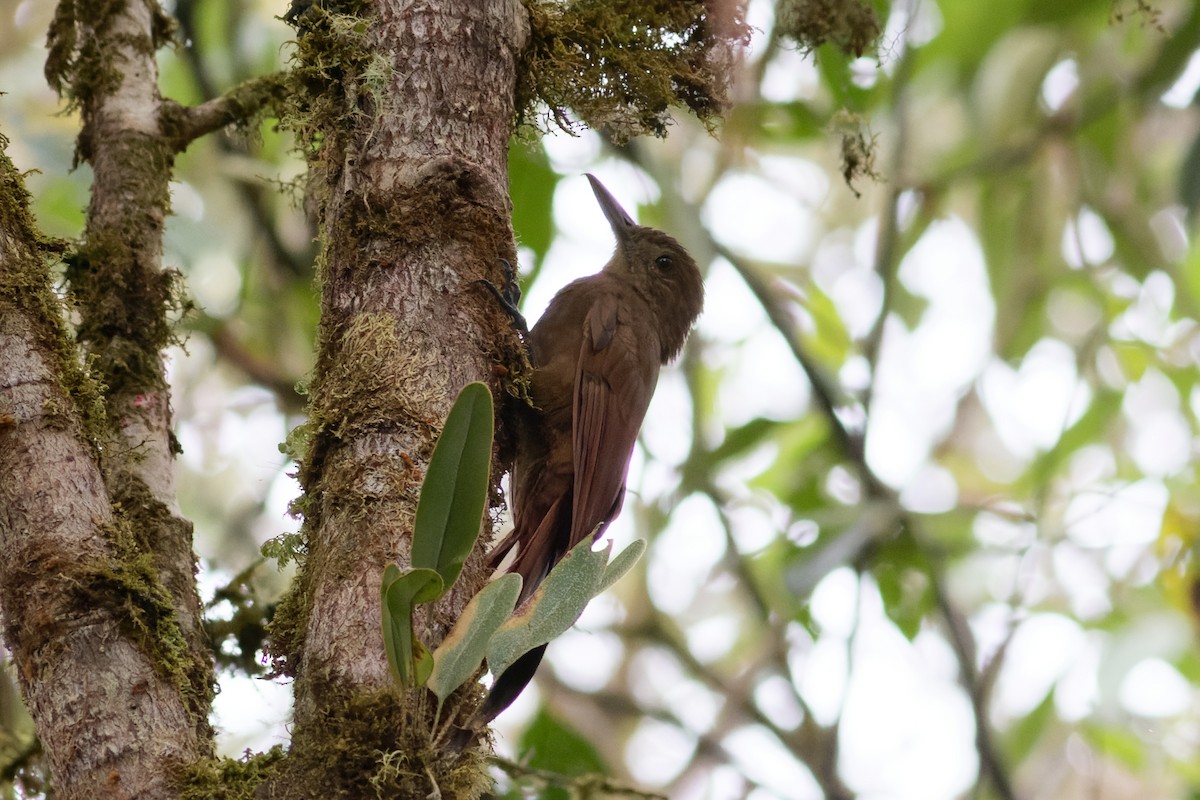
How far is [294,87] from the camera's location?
252 centimetres

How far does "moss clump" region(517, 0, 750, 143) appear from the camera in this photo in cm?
277

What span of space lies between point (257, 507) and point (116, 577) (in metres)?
3.19

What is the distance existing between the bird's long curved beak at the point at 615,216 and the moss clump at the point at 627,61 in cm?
112

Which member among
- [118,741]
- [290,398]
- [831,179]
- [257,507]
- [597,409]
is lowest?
[118,741]

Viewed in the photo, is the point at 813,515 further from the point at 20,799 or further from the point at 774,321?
the point at 20,799

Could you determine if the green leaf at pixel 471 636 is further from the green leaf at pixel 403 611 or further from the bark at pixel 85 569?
the bark at pixel 85 569

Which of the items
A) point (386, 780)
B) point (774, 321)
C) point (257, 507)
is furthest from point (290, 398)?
point (386, 780)

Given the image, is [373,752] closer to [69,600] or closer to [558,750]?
[69,600]

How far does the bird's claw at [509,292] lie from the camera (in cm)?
230

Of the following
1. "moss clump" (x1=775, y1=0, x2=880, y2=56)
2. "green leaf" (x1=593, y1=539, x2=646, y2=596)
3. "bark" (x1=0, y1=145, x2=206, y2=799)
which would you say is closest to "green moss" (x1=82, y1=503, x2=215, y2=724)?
"bark" (x1=0, y1=145, x2=206, y2=799)

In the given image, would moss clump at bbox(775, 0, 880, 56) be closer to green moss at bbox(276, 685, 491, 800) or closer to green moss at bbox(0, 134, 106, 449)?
green moss at bbox(0, 134, 106, 449)

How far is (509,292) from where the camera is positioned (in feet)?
8.69

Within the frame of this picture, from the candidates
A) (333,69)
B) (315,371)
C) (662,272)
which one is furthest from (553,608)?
(662,272)

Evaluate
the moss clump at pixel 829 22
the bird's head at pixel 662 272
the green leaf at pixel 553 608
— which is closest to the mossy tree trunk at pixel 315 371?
the green leaf at pixel 553 608
